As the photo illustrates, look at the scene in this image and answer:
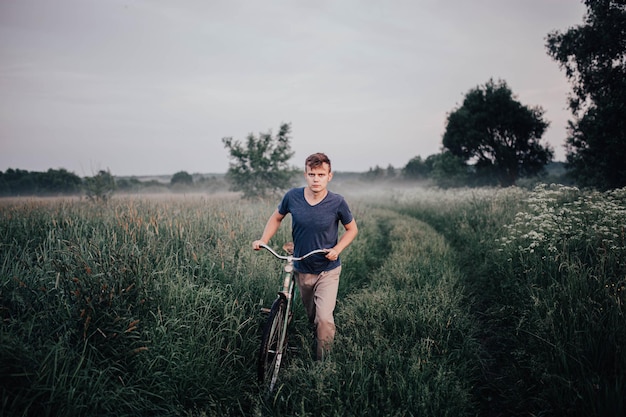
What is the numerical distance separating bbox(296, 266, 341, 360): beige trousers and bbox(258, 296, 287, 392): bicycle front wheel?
0.39 meters

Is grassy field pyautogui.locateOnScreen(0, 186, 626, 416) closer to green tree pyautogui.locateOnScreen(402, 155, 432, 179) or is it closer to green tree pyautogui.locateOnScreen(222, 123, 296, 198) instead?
green tree pyautogui.locateOnScreen(222, 123, 296, 198)

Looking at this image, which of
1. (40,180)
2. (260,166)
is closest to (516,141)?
(260,166)

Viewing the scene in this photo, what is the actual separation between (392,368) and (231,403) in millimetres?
1586

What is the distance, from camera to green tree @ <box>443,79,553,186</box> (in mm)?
27969

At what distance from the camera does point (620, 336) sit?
8.98ft

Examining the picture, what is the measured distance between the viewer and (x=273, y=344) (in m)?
3.34

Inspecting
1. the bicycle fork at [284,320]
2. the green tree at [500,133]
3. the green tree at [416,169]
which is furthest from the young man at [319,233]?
the green tree at [416,169]

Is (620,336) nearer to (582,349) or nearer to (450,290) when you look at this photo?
(582,349)

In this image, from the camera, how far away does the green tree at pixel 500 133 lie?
28.0 m

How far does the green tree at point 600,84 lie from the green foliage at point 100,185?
22.9 metres

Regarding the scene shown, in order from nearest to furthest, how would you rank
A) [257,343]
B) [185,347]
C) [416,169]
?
[185,347], [257,343], [416,169]

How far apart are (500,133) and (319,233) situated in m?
32.5

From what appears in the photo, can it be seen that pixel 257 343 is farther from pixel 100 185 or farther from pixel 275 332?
pixel 100 185

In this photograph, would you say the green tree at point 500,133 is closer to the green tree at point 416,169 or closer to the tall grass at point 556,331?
the tall grass at point 556,331
